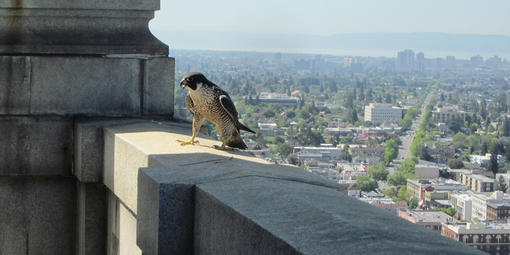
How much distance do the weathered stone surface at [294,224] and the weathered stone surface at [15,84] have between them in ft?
4.34

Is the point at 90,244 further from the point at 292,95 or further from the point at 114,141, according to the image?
the point at 292,95

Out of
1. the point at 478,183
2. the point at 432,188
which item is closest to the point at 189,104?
the point at 432,188

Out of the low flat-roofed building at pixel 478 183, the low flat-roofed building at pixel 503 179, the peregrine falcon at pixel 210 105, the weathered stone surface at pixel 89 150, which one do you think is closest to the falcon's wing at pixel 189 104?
the peregrine falcon at pixel 210 105

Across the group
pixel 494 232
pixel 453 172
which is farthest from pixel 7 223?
pixel 453 172

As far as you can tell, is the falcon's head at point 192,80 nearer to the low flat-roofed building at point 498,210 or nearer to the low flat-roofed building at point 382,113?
the low flat-roofed building at point 498,210

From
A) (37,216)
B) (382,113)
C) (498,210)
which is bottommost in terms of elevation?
(498,210)

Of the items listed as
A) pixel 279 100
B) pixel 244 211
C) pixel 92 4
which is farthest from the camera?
pixel 279 100

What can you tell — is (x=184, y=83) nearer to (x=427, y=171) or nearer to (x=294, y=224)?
(x=294, y=224)

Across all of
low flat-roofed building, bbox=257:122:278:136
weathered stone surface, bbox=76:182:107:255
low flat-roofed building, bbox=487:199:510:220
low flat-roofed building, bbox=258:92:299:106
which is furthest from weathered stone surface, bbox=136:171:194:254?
low flat-roofed building, bbox=258:92:299:106

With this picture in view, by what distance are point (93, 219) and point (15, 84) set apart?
0.54 metres

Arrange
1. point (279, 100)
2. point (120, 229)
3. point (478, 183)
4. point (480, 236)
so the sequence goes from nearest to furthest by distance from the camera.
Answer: point (120, 229) → point (480, 236) → point (478, 183) → point (279, 100)

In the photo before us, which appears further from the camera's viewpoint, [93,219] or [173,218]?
[93,219]

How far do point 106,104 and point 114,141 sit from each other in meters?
0.46

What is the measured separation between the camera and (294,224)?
1.37m
